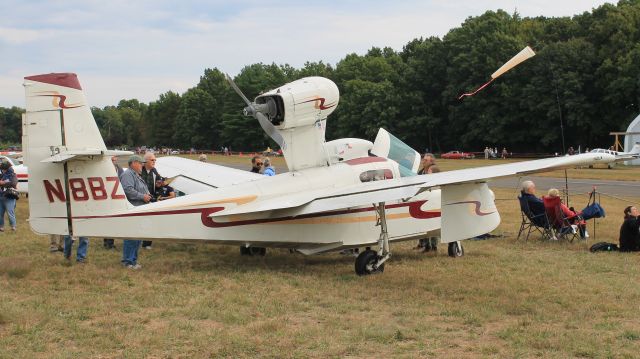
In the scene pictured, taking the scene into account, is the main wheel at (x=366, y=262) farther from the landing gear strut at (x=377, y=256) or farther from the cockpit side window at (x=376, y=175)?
the cockpit side window at (x=376, y=175)

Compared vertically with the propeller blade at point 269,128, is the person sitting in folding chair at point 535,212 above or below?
below

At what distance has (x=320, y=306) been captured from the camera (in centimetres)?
810

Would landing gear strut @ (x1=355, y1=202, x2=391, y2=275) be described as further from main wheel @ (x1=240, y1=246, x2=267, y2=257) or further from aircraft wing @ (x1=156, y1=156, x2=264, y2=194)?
aircraft wing @ (x1=156, y1=156, x2=264, y2=194)

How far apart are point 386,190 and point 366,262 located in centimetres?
133

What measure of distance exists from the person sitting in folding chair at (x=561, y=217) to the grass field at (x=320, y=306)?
1108mm

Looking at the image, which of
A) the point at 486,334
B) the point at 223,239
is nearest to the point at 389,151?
the point at 223,239

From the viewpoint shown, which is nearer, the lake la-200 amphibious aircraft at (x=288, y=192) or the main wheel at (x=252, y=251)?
the lake la-200 amphibious aircraft at (x=288, y=192)

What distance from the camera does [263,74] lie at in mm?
113000

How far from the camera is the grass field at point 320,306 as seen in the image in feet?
20.6

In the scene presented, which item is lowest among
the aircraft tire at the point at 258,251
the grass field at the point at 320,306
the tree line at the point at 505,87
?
the grass field at the point at 320,306

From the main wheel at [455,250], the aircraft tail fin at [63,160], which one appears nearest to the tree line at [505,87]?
the main wheel at [455,250]

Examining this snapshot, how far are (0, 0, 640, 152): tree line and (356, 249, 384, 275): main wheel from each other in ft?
134

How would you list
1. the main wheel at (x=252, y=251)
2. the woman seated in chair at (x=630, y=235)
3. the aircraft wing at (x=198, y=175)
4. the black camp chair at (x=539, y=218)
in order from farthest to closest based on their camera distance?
the aircraft wing at (x=198, y=175) < the black camp chair at (x=539, y=218) < the main wheel at (x=252, y=251) < the woman seated in chair at (x=630, y=235)

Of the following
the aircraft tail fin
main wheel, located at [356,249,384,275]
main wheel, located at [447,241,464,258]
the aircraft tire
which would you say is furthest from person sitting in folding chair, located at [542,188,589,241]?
the aircraft tail fin
